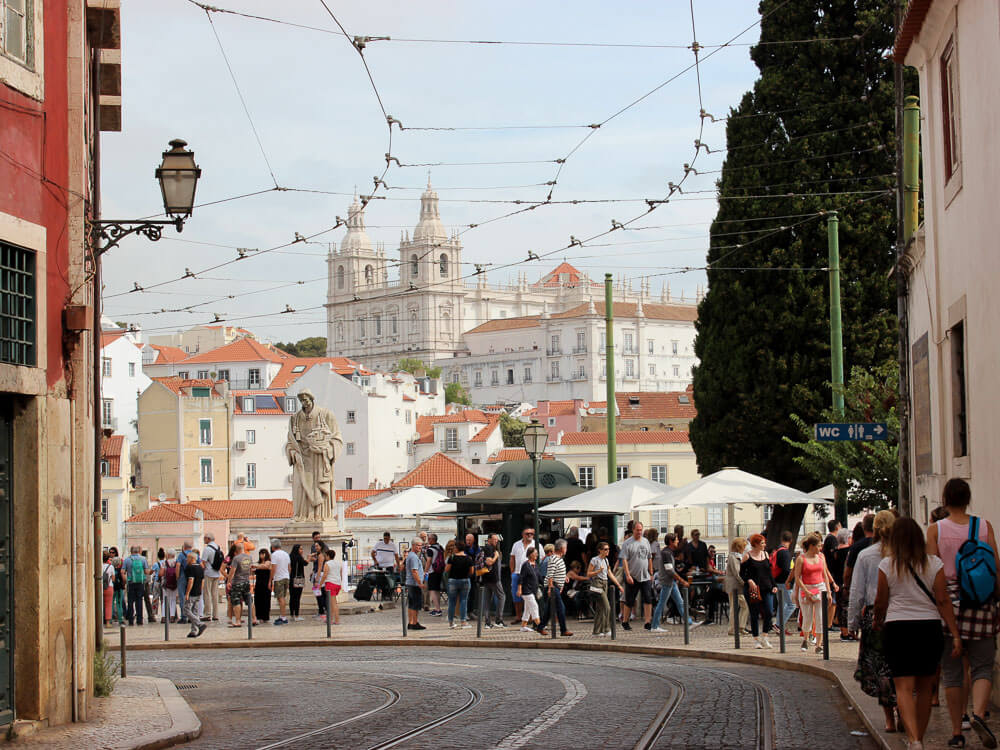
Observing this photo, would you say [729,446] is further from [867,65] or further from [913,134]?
[913,134]

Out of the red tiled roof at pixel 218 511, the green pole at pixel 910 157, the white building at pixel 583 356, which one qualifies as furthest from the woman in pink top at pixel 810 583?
the white building at pixel 583 356

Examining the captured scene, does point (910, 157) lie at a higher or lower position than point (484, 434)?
higher

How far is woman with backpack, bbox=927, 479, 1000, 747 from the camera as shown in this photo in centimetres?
901

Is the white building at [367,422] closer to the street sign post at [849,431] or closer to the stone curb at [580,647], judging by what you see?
the stone curb at [580,647]

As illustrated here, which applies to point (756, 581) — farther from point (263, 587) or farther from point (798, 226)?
point (798, 226)

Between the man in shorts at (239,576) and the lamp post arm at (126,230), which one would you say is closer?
the lamp post arm at (126,230)

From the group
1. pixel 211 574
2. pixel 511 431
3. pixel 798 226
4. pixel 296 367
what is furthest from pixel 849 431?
pixel 296 367

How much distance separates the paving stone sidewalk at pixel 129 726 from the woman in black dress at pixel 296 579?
11.8m

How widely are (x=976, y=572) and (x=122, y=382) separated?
92798 mm

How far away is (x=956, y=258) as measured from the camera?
12.8 metres

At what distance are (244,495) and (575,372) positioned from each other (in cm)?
8275

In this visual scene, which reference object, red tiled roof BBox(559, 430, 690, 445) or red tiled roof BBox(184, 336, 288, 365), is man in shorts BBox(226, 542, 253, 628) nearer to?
red tiled roof BBox(559, 430, 690, 445)

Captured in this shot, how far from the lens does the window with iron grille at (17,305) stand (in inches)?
429

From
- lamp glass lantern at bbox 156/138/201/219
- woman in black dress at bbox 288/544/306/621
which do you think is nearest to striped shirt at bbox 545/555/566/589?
woman in black dress at bbox 288/544/306/621
